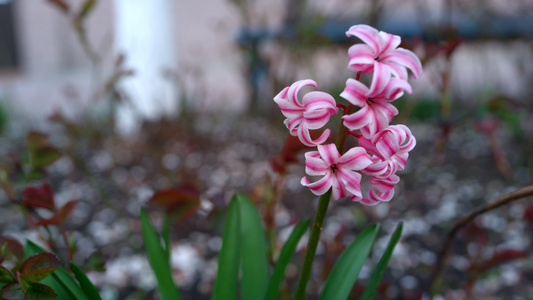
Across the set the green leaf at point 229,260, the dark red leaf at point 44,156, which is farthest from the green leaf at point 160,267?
the dark red leaf at point 44,156

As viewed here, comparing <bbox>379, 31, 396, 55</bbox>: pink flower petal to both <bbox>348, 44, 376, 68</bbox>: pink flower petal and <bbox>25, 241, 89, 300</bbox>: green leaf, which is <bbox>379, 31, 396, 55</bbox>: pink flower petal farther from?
<bbox>25, 241, 89, 300</bbox>: green leaf

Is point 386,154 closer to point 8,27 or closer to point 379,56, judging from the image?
point 379,56

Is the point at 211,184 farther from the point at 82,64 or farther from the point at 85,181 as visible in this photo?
the point at 82,64

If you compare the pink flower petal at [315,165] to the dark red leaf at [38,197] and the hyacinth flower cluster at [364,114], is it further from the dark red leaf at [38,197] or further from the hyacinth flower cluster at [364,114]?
the dark red leaf at [38,197]

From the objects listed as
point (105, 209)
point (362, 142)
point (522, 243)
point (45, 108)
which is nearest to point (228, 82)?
point (45, 108)

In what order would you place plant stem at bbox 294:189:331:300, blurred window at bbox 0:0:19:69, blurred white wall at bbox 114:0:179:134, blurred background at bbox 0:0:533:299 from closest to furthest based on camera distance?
plant stem at bbox 294:189:331:300
blurred background at bbox 0:0:533:299
blurred white wall at bbox 114:0:179:134
blurred window at bbox 0:0:19:69

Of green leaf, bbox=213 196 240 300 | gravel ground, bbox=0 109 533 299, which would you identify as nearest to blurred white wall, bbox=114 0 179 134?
gravel ground, bbox=0 109 533 299
